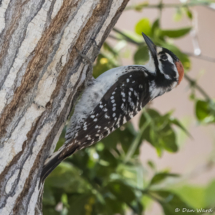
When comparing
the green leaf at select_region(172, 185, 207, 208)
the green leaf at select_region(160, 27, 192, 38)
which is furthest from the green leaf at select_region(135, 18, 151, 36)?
the green leaf at select_region(172, 185, 207, 208)

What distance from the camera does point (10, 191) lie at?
134 centimetres

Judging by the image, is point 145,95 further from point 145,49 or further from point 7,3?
point 7,3

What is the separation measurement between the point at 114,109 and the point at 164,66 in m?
0.56

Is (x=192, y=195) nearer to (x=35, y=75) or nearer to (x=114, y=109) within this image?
(x=114, y=109)

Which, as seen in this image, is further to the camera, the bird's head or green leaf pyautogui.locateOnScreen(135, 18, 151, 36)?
green leaf pyautogui.locateOnScreen(135, 18, 151, 36)

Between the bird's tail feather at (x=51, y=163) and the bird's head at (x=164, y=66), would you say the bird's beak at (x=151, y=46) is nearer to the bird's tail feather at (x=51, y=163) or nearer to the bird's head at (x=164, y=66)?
the bird's head at (x=164, y=66)

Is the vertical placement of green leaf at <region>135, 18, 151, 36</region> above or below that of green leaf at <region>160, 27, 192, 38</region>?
above

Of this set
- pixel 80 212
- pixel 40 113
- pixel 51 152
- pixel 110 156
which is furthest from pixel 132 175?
pixel 40 113

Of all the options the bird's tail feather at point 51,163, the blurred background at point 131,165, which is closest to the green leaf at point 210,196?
the blurred background at point 131,165

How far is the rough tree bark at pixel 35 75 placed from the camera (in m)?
1.28

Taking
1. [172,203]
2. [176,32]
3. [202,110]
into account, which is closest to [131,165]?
[172,203]

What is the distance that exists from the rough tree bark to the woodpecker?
0.29 metres

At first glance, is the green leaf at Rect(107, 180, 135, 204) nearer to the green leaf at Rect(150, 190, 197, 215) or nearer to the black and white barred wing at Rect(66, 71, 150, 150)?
the green leaf at Rect(150, 190, 197, 215)

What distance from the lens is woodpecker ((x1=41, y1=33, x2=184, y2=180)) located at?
1.84 metres
